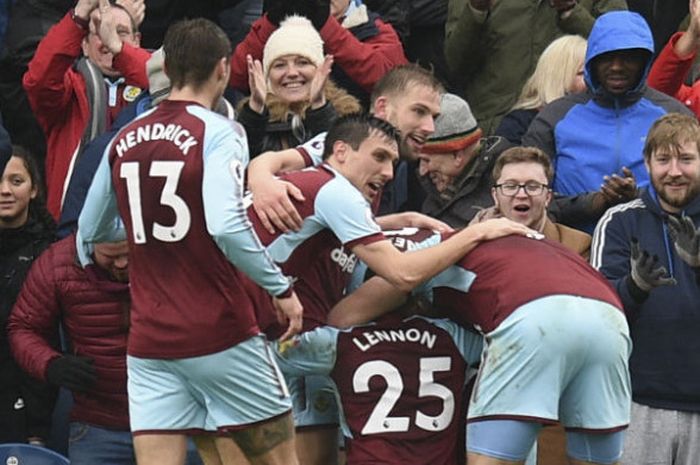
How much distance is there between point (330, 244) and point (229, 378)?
839 millimetres

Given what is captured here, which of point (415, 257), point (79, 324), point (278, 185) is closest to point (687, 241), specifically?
point (415, 257)

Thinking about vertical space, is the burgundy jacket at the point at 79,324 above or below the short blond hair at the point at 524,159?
below

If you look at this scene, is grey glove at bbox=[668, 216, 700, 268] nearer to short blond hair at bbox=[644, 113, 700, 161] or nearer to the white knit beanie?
short blond hair at bbox=[644, 113, 700, 161]

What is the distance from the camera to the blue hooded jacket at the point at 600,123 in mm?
9094

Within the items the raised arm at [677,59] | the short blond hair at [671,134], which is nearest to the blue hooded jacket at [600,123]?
the raised arm at [677,59]

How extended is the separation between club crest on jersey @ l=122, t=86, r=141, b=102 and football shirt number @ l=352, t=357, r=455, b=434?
2.90m

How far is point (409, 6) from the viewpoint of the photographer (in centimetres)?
1116

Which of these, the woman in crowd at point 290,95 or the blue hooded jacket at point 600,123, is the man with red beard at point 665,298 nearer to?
the blue hooded jacket at point 600,123

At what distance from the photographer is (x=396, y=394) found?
7520 mm

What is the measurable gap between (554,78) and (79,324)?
3.05m

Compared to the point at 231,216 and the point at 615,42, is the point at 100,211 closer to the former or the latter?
the point at 231,216

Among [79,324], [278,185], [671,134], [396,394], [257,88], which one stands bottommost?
[396,394]

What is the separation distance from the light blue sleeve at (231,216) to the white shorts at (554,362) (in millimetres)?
943

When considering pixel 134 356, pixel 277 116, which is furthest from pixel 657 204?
pixel 134 356
